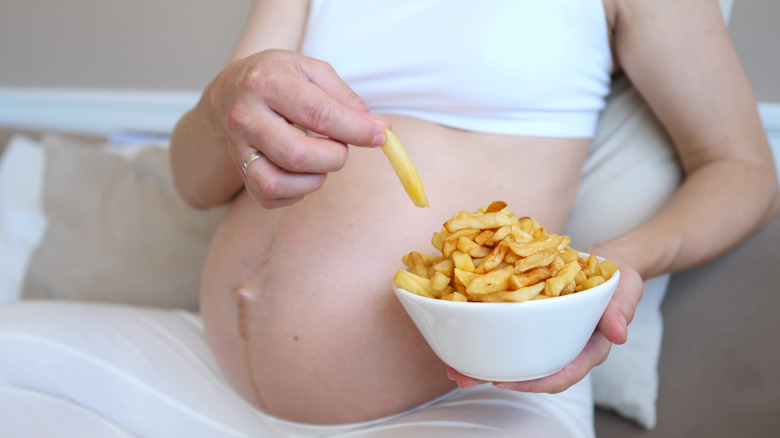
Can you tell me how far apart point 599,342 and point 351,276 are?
0.28 metres

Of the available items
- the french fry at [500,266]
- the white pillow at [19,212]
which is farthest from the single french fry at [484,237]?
the white pillow at [19,212]

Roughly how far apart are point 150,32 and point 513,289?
155cm

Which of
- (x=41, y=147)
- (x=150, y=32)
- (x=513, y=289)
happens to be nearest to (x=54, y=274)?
(x=41, y=147)

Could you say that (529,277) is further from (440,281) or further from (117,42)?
(117,42)

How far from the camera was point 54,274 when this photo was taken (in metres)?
1.26

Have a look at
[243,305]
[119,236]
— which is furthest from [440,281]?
[119,236]

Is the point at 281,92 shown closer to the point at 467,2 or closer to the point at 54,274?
the point at 467,2

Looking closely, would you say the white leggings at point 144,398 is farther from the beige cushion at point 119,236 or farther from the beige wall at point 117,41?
the beige wall at point 117,41

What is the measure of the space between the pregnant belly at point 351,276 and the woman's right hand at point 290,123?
0.18 m

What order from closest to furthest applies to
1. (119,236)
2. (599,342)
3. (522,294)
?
(522,294) → (599,342) → (119,236)

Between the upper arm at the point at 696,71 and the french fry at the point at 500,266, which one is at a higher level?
the upper arm at the point at 696,71

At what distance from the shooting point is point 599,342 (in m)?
0.56

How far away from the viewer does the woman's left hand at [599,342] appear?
1.68 ft

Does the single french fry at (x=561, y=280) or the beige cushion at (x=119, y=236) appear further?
the beige cushion at (x=119, y=236)
